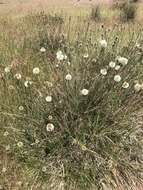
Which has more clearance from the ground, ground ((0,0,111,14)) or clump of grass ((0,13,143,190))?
clump of grass ((0,13,143,190))

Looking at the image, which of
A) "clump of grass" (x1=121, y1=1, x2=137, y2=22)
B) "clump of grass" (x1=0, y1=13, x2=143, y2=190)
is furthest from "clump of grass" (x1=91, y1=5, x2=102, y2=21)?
"clump of grass" (x1=0, y1=13, x2=143, y2=190)

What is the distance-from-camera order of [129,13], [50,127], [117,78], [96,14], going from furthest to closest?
[129,13]
[96,14]
[117,78]
[50,127]

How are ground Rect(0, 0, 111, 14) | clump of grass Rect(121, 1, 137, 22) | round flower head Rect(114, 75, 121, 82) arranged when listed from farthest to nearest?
ground Rect(0, 0, 111, 14)
clump of grass Rect(121, 1, 137, 22)
round flower head Rect(114, 75, 121, 82)

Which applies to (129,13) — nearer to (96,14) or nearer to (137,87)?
(96,14)

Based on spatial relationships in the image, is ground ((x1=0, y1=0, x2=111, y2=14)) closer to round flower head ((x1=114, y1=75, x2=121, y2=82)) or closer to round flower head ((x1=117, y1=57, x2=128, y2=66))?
round flower head ((x1=117, y1=57, x2=128, y2=66))

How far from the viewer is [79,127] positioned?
290 centimetres

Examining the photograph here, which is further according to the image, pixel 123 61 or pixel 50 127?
pixel 123 61

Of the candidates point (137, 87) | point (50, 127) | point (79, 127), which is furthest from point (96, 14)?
point (50, 127)

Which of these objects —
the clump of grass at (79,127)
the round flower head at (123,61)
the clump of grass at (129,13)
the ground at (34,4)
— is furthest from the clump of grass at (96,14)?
the round flower head at (123,61)

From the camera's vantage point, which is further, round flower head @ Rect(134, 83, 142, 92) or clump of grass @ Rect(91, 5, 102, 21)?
clump of grass @ Rect(91, 5, 102, 21)

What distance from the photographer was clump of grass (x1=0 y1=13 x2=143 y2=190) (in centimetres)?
284

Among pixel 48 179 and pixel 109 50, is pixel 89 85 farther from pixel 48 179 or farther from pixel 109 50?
pixel 48 179

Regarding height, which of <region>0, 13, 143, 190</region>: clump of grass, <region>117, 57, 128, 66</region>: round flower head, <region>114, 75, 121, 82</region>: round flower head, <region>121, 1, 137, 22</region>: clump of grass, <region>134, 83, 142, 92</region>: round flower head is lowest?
<region>121, 1, 137, 22</region>: clump of grass

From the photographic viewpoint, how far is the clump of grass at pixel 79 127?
2.84 meters
